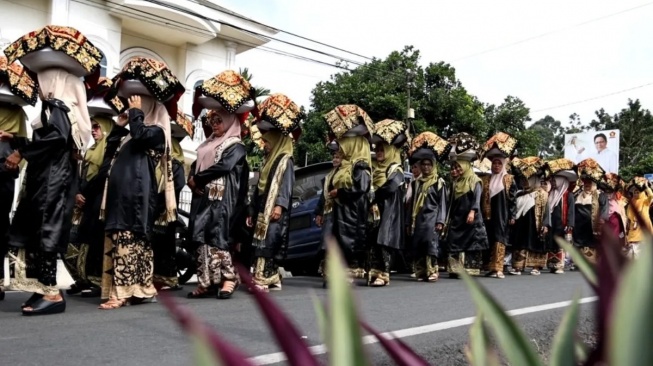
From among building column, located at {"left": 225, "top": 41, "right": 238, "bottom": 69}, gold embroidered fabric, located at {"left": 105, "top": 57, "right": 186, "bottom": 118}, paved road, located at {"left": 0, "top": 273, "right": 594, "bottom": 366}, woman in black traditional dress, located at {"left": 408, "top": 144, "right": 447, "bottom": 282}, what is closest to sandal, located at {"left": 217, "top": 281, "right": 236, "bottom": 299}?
paved road, located at {"left": 0, "top": 273, "right": 594, "bottom": 366}

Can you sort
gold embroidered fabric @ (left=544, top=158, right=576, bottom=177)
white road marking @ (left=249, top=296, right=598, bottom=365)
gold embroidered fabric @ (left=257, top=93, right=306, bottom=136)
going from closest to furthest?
white road marking @ (left=249, top=296, right=598, bottom=365) → gold embroidered fabric @ (left=257, top=93, right=306, bottom=136) → gold embroidered fabric @ (left=544, top=158, right=576, bottom=177)

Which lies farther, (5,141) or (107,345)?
(5,141)

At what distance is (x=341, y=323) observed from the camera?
0.71 meters

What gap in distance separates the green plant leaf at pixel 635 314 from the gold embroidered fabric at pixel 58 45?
15.4ft

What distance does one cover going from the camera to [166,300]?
667mm

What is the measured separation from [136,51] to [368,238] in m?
12.2

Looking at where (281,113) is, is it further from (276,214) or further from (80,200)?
(80,200)

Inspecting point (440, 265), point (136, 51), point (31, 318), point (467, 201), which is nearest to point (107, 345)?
point (31, 318)

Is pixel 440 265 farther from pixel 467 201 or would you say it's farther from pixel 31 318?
pixel 31 318

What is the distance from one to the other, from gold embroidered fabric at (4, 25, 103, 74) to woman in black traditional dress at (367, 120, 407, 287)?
3944mm

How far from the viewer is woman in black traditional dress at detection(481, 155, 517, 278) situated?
980 centimetres

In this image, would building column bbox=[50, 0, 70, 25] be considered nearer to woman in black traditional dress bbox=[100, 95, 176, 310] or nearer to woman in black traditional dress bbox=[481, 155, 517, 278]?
woman in black traditional dress bbox=[481, 155, 517, 278]

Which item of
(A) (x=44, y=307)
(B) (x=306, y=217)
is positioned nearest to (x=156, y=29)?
(B) (x=306, y=217)

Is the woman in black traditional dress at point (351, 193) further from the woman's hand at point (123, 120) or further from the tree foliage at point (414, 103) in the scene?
the tree foliage at point (414, 103)
